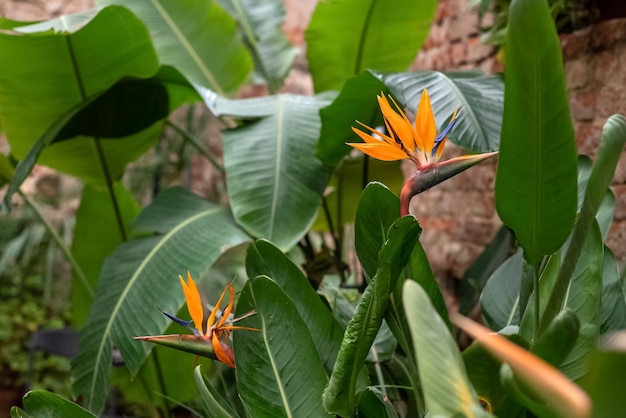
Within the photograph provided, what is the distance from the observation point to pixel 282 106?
1267 mm

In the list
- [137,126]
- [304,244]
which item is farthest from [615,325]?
[137,126]

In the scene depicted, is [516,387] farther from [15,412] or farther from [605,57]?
[605,57]

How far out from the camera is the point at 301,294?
755 mm

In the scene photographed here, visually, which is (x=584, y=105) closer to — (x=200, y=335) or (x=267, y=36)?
(x=267, y=36)

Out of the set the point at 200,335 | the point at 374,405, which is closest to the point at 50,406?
the point at 200,335

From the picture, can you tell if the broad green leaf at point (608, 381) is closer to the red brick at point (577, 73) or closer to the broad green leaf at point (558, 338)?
the broad green leaf at point (558, 338)

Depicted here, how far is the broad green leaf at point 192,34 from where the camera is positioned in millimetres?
1536

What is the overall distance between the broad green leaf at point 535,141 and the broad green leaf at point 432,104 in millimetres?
337

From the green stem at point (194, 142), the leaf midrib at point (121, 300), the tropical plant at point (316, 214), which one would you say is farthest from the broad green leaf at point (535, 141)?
the green stem at point (194, 142)

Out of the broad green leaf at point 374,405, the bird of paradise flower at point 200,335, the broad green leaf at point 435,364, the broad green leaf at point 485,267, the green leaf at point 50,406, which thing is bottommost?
the broad green leaf at point 485,267

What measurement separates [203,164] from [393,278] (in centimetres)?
271

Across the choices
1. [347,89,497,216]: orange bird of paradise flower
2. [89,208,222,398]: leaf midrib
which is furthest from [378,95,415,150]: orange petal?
[89,208,222,398]: leaf midrib

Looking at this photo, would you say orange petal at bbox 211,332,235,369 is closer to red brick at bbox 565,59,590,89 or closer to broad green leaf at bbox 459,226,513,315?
broad green leaf at bbox 459,226,513,315

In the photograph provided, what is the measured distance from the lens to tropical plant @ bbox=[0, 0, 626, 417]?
53cm
